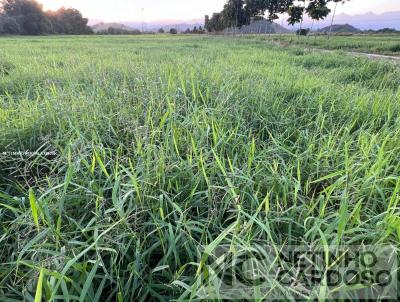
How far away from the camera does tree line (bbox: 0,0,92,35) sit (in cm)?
3934

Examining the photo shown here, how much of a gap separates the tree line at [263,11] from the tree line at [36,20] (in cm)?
2966

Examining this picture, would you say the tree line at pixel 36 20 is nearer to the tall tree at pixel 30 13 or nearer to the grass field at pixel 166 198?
the tall tree at pixel 30 13

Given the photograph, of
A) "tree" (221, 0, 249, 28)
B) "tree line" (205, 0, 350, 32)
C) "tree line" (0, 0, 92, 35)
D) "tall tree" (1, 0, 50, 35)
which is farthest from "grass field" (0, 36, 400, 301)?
"tall tree" (1, 0, 50, 35)

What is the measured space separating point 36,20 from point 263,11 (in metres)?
38.2

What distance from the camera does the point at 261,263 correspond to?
40.9 inches

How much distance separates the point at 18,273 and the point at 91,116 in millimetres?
1296

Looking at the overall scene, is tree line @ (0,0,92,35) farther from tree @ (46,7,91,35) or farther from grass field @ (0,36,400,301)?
grass field @ (0,36,400,301)

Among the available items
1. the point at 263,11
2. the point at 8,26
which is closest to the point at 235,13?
the point at 263,11

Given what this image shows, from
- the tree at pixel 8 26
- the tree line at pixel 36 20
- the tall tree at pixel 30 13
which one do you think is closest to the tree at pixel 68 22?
the tree line at pixel 36 20

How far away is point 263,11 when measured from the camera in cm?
4228

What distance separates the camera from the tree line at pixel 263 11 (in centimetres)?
2978

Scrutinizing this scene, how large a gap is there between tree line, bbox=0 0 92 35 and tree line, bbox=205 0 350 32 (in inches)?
1168

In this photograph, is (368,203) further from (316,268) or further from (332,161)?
(316,268)

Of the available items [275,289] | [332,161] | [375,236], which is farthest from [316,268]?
[332,161]
